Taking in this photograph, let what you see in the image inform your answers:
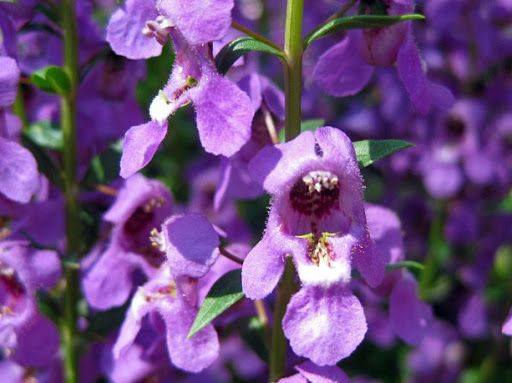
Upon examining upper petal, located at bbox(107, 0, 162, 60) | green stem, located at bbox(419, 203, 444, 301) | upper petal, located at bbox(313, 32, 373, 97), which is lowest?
green stem, located at bbox(419, 203, 444, 301)

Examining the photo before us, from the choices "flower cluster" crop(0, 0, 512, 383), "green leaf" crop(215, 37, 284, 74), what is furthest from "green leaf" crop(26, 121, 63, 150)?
"green leaf" crop(215, 37, 284, 74)

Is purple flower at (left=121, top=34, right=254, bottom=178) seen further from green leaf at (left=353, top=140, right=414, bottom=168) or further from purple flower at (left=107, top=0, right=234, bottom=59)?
green leaf at (left=353, top=140, right=414, bottom=168)

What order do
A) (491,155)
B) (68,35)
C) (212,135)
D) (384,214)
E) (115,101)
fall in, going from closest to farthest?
(212,135) → (384,214) → (68,35) → (115,101) → (491,155)

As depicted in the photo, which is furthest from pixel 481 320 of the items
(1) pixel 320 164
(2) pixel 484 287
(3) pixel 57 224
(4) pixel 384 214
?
(1) pixel 320 164

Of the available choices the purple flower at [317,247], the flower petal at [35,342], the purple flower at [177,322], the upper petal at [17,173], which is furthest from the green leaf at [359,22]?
the flower petal at [35,342]

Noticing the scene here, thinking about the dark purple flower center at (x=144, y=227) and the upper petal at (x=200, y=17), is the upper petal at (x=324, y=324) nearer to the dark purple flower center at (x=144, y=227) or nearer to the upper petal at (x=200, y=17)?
the upper petal at (x=200, y=17)

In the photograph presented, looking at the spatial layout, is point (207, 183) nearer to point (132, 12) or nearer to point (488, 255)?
point (488, 255)
